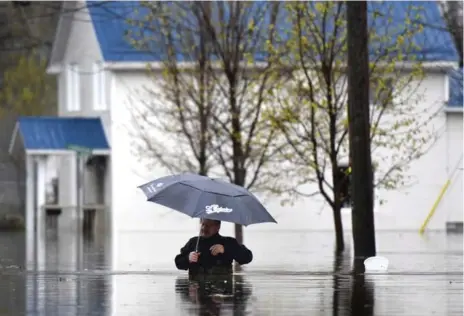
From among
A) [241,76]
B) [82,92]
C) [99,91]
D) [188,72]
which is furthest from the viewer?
[82,92]

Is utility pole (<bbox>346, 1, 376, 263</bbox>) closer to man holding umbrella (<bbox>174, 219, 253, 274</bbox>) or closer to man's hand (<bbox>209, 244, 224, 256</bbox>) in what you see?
man holding umbrella (<bbox>174, 219, 253, 274</bbox>)

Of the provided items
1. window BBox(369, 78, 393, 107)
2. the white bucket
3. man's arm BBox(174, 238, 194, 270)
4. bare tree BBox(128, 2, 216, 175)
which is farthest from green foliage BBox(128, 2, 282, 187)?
man's arm BBox(174, 238, 194, 270)

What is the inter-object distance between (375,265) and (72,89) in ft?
96.2

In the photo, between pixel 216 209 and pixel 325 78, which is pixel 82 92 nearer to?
pixel 325 78

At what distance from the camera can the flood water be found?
44.4 feet

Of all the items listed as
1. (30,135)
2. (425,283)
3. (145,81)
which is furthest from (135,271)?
(30,135)

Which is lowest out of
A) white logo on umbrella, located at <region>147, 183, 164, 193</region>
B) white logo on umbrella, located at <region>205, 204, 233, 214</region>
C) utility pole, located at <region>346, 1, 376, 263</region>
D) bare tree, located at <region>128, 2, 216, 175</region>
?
white logo on umbrella, located at <region>205, 204, 233, 214</region>

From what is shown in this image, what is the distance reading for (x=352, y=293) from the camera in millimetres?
15570

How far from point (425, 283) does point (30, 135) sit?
93.9 ft

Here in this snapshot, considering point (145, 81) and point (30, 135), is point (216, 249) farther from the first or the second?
point (30, 135)

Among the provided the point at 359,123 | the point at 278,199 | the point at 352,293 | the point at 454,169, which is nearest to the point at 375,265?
the point at 359,123

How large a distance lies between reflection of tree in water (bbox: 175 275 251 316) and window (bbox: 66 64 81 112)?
30.9 meters

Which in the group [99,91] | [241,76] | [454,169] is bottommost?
[454,169]

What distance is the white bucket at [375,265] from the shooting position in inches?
801
